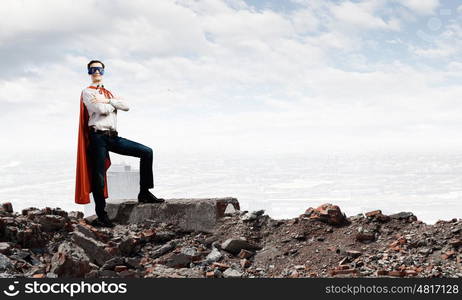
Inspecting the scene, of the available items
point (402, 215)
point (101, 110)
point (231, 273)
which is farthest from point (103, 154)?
point (402, 215)

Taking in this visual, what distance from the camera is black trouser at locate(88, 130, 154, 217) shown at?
24.9 feet

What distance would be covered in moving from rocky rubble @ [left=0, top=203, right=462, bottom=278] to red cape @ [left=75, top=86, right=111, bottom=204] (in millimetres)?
486

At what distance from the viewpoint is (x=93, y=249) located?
21.2 feet

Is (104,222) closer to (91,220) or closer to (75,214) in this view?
(91,220)

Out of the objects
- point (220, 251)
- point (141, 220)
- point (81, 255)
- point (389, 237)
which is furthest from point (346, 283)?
point (141, 220)

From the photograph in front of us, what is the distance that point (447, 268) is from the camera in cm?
552

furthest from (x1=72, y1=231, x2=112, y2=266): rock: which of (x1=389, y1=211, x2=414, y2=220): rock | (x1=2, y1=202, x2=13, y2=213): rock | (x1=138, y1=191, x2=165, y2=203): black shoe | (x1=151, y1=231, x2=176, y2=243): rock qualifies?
(x1=389, y1=211, x2=414, y2=220): rock

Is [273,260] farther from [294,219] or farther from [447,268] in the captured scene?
[447,268]

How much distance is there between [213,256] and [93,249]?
149cm

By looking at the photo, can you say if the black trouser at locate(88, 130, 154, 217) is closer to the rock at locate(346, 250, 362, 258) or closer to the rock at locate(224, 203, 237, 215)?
the rock at locate(224, 203, 237, 215)

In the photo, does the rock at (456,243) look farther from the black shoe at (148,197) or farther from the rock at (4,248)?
the rock at (4,248)

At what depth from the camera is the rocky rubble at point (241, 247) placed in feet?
19.1

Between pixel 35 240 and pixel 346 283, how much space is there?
173 inches

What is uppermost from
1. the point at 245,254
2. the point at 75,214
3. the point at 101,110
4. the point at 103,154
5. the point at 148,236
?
the point at 101,110
